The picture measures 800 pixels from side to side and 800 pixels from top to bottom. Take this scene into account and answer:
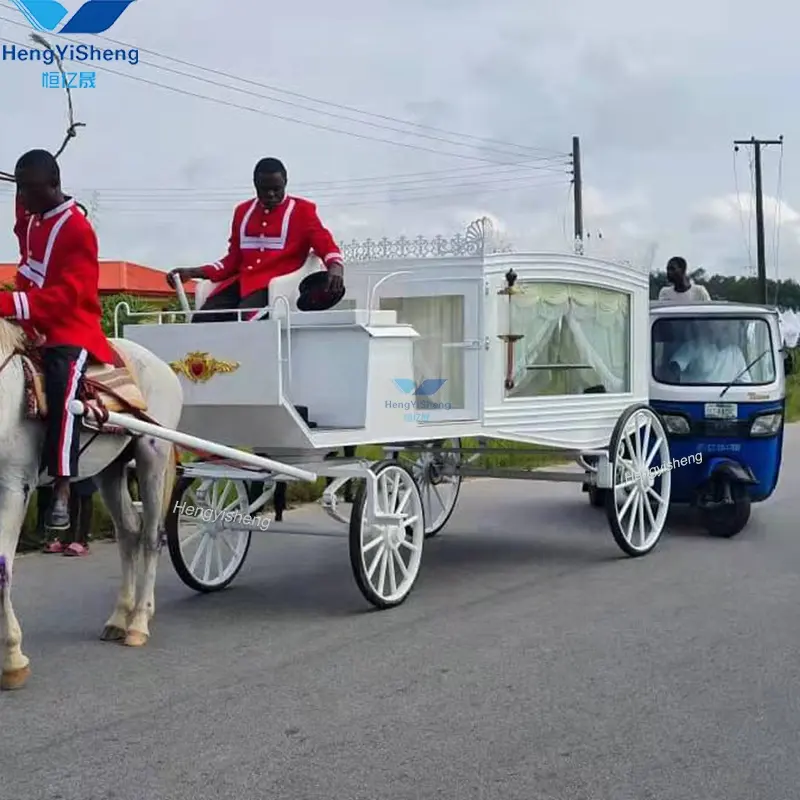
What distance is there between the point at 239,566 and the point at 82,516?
6.72 ft

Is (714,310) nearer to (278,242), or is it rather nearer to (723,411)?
(723,411)

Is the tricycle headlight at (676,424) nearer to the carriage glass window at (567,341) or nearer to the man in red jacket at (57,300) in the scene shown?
the carriage glass window at (567,341)

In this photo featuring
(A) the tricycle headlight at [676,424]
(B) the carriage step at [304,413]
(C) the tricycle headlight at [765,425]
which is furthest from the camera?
(A) the tricycle headlight at [676,424]

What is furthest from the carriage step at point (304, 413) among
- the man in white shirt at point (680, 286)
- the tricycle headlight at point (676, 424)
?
the man in white shirt at point (680, 286)

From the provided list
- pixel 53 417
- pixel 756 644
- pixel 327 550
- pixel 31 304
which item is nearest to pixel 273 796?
pixel 53 417

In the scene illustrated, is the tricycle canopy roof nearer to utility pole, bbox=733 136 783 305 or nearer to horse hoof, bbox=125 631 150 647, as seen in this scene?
horse hoof, bbox=125 631 150 647

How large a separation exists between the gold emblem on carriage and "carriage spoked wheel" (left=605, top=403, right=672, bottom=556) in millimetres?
3276

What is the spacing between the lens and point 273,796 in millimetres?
4316

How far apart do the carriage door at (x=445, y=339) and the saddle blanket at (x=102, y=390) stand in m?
2.08

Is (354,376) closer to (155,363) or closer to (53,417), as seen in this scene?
(155,363)

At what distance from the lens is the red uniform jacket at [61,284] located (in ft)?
19.5

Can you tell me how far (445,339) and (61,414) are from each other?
3.07 m

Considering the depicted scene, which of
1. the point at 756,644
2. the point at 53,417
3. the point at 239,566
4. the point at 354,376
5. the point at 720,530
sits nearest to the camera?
the point at 53,417

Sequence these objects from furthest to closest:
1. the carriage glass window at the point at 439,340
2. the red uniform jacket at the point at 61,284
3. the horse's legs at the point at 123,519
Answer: the carriage glass window at the point at 439,340, the horse's legs at the point at 123,519, the red uniform jacket at the point at 61,284
